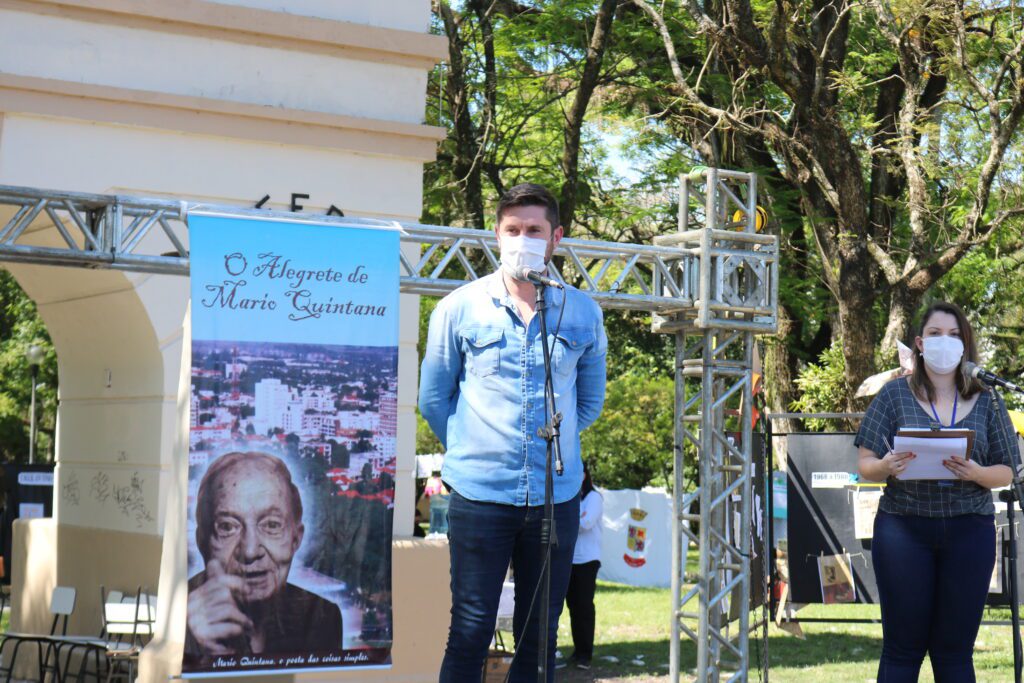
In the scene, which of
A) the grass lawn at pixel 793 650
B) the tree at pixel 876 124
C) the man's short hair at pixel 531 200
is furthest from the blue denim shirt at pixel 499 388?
the tree at pixel 876 124

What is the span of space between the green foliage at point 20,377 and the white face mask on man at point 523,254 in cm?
2164

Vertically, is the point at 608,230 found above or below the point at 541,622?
above

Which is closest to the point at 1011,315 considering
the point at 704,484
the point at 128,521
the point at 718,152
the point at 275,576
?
the point at 718,152

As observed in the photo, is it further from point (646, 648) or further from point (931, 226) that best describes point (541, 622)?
point (931, 226)

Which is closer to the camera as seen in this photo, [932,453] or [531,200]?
[531,200]

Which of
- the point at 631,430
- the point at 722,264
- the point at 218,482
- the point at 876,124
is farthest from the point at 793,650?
the point at 631,430

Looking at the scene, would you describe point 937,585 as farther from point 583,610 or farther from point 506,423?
point 583,610

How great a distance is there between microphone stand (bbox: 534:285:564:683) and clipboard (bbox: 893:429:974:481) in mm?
1792

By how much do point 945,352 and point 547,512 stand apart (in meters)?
2.17

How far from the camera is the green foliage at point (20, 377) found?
2516 cm

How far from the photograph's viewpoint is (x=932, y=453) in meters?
5.00

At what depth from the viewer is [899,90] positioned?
17828 mm

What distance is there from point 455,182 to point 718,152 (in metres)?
3.51

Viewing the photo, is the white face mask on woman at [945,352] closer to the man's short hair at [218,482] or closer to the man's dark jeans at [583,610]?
the man's short hair at [218,482]
